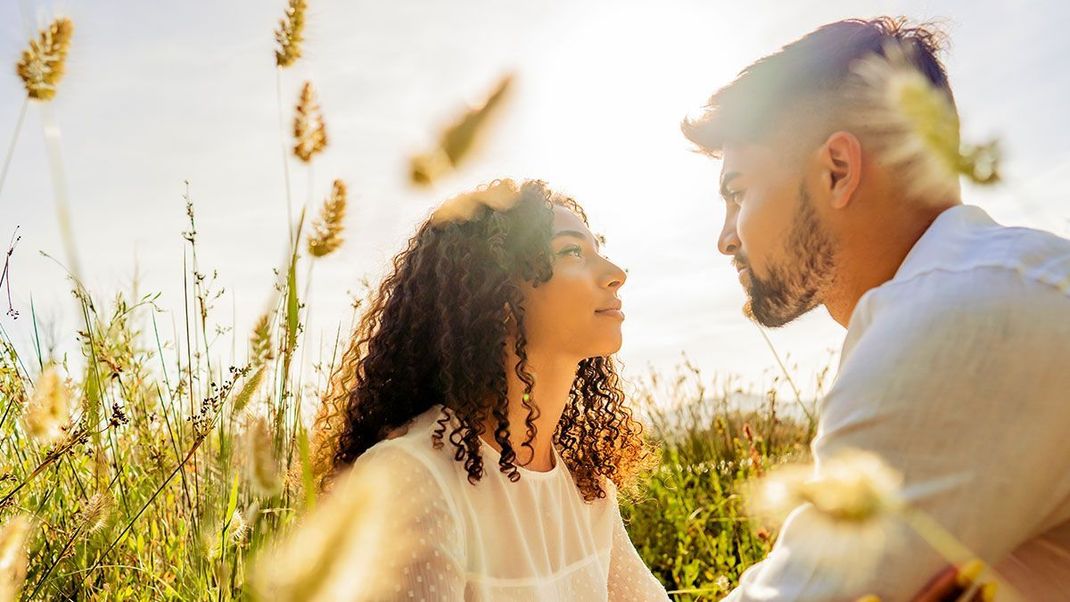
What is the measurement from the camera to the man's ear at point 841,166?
64.3 inches

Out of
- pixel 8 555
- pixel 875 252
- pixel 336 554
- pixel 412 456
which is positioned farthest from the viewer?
pixel 412 456

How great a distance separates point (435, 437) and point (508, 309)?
0.46 meters

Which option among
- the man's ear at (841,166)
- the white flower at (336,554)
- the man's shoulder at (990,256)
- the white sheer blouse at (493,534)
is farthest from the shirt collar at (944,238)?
the white sheer blouse at (493,534)

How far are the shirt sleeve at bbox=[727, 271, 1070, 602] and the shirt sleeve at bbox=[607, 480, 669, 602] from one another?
170 centimetres

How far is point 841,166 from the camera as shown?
5.52 ft

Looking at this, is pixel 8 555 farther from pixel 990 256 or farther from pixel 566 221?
pixel 566 221

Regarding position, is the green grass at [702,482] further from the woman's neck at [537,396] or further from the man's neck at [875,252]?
the man's neck at [875,252]

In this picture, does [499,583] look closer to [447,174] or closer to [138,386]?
[138,386]

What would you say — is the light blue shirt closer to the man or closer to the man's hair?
the man

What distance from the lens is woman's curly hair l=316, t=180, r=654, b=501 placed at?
2367 millimetres

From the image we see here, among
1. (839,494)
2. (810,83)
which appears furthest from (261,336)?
(810,83)

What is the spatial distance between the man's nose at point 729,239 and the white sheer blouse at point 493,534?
775mm

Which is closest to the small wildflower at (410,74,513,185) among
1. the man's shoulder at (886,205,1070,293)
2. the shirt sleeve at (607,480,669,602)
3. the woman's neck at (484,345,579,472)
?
the man's shoulder at (886,205,1070,293)

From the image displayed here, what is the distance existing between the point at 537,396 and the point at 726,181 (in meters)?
0.83
